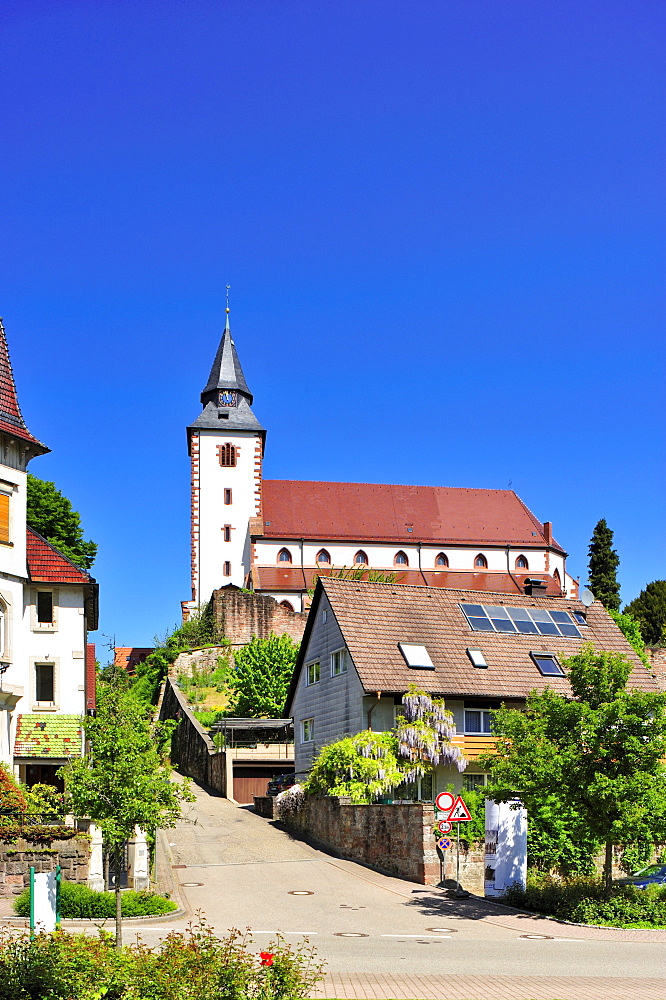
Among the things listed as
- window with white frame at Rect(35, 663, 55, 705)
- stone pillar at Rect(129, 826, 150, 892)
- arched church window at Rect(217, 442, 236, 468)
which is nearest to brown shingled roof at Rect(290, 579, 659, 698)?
window with white frame at Rect(35, 663, 55, 705)

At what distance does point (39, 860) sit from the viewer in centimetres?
2139

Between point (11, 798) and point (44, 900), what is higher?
point (11, 798)

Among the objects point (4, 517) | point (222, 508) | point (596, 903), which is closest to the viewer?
point (596, 903)

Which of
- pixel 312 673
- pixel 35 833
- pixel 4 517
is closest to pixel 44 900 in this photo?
pixel 35 833

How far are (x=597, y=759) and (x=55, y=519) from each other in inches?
1324

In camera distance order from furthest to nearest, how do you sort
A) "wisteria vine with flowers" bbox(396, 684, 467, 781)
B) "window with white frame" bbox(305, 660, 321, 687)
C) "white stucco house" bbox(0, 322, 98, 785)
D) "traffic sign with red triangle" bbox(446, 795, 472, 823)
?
"window with white frame" bbox(305, 660, 321, 687) < "wisteria vine with flowers" bbox(396, 684, 467, 781) < "white stucco house" bbox(0, 322, 98, 785) < "traffic sign with red triangle" bbox(446, 795, 472, 823)

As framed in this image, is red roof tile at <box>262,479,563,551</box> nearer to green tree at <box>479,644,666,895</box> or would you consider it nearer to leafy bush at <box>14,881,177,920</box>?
green tree at <box>479,644,666,895</box>

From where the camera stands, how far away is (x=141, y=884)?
22.0 m

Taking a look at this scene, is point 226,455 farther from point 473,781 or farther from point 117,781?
point 117,781

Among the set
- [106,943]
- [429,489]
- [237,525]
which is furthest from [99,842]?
[429,489]

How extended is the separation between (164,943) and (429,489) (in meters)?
78.6

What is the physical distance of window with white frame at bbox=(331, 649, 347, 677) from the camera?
3275 cm

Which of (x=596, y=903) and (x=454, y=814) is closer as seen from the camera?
(x=596, y=903)

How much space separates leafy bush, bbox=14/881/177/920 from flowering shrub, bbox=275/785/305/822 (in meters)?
12.8
